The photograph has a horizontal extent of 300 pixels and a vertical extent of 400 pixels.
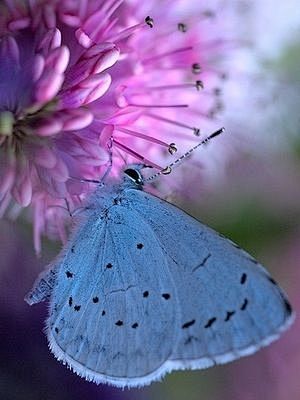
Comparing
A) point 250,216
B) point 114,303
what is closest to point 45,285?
point 114,303

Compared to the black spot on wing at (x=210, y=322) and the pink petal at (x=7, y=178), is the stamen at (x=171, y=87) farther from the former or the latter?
the black spot on wing at (x=210, y=322)

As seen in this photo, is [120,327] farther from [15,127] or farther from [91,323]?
[15,127]

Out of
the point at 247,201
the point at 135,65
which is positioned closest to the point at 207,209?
the point at 247,201

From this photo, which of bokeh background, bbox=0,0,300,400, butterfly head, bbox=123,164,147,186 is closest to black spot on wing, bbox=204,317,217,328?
butterfly head, bbox=123,164,147,186

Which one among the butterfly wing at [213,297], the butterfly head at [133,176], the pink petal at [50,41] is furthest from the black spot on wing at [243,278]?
the pink petal at [50,41]

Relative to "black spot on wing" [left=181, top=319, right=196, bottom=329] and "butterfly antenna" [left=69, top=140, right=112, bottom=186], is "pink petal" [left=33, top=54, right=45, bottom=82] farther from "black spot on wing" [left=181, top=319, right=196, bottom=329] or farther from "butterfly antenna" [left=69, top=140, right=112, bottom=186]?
"black spot on wing" [left=181, top=319, right=196, bottom=329]

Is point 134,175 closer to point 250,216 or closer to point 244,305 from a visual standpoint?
point 244,305

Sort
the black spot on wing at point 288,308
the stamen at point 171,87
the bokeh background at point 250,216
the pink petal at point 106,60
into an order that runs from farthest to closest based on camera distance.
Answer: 1. the bokeh background at point 250,216
2. the stamen at point 171,87
3. the pink petal at point 106,60
4. the black spot on wing at point 288,308
